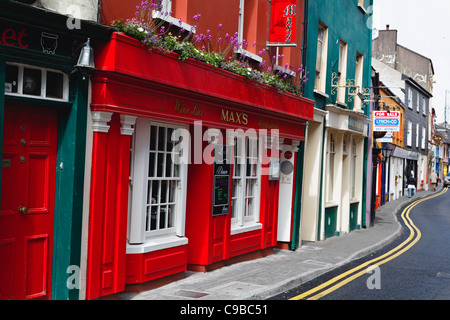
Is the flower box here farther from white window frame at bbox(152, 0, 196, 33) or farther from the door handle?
the door handle

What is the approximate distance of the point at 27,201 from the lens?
6.16 metres

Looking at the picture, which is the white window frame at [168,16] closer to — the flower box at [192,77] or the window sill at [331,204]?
the flower box at [192,77]

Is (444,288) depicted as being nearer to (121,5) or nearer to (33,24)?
(121,5)

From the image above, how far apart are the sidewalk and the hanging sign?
5416 millimetres

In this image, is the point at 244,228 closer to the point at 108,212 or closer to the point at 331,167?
the point at 108,212

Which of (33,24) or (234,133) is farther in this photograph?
(234,133)

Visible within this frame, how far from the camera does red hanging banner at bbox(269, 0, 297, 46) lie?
11.2 meters

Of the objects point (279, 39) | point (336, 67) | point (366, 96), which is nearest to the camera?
point (279, 39)

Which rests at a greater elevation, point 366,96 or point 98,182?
point 366,96

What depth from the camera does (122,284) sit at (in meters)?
7.13

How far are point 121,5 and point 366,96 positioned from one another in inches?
565

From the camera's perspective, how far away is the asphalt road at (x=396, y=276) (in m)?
8.13

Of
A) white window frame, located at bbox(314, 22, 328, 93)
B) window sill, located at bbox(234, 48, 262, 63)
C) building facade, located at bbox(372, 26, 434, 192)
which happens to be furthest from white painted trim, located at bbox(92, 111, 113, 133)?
building facade, located at bbox(372, 26, 434, 192)
